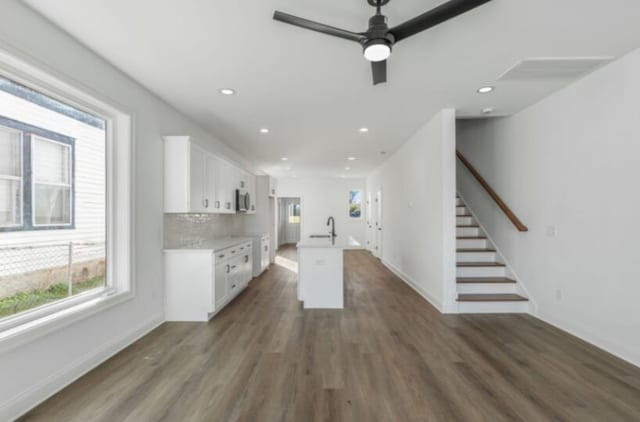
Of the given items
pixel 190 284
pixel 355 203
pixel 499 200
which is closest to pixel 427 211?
pixel 499 200

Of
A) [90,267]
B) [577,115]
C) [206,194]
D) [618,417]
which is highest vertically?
[577,115]

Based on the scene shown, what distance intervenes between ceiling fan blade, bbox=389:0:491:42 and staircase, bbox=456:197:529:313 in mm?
3341

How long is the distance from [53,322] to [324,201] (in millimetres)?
8680

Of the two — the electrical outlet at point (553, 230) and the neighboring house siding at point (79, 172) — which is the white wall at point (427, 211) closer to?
the electrical outlet at point (553, 230)

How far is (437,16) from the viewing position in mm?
1657

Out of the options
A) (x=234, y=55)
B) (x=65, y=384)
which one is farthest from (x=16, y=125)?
(x=65, y=384)

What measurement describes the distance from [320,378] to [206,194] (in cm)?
283

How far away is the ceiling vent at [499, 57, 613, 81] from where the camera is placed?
100 inches

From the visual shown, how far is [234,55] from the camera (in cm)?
242

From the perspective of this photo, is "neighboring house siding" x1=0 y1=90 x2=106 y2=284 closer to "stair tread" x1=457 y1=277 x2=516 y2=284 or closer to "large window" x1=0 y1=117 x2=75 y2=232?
"large window" x1=0 y1=117 x2=75 y2=232

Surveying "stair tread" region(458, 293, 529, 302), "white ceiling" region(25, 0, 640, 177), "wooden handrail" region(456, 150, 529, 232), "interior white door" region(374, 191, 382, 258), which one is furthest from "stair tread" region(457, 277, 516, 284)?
"interior white door" region(374, 191, 382, 258)

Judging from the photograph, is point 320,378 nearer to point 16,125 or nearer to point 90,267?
point 90,267

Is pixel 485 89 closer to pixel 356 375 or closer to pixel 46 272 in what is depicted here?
pixel 356 375

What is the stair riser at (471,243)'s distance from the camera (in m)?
4.66
